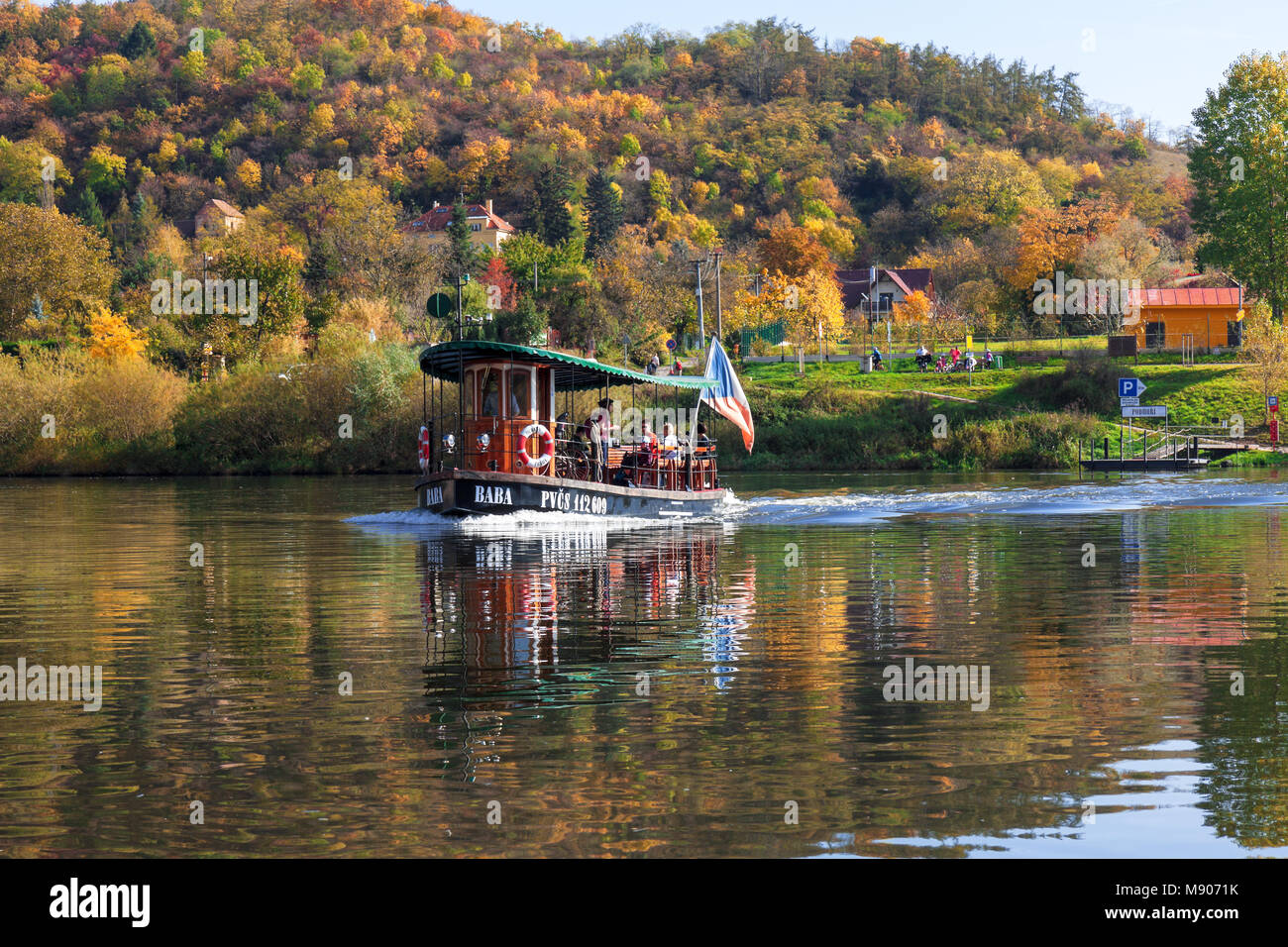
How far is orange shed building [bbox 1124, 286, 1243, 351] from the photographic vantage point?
3711 inches

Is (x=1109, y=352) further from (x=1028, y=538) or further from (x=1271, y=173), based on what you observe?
(x=1028, y=538)

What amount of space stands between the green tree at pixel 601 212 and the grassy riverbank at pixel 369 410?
7115 cm

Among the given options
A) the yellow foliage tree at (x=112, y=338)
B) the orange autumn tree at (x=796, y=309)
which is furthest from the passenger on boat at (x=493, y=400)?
the orange autumn tree at (x=796, y=309)

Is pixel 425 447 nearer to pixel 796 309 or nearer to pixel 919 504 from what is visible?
pixel 919 504

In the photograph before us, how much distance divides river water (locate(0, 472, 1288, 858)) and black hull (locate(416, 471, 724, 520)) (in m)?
7.55

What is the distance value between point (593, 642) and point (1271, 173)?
82415mm

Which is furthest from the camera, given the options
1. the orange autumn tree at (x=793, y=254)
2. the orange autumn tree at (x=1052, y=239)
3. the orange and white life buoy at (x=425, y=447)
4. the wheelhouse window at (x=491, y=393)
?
the orange autumn tree at (x=793, y=254)

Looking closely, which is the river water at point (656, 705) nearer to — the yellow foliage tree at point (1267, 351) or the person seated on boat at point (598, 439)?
the person seated on boat at point (598, 439)

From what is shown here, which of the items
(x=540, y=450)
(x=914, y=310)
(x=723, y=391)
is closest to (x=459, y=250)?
(x=914, y=310)

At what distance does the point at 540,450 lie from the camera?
3825 centimetres

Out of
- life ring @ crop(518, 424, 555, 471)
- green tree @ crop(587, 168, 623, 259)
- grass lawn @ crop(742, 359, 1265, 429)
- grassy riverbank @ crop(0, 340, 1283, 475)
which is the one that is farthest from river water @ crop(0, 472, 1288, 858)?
green tree @ crop(587, 168, 623, 259)

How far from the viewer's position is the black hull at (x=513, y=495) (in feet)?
120

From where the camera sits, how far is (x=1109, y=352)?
81.8m

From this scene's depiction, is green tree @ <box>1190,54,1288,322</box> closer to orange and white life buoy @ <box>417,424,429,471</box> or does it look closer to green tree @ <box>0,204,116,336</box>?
orange and white life buoy @ <box>417,424,429,471</box>
